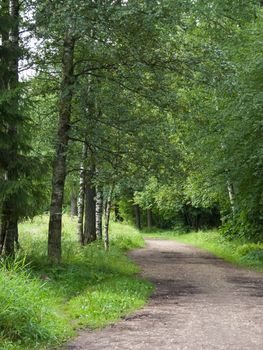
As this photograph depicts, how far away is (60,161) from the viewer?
43.9ft

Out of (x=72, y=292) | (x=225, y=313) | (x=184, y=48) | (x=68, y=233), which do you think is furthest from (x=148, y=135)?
(x=68, y=233)

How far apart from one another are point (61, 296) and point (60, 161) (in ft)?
14.2

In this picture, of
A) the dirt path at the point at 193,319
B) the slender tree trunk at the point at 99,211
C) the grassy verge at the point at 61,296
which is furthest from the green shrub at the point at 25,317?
the slender tree trunk at the point at 99,211

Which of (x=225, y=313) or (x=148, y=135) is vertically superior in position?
(x=148, y=135)

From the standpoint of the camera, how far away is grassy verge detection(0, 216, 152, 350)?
22.4 feet

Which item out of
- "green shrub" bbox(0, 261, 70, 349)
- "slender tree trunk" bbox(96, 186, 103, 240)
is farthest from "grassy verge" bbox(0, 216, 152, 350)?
"slender tree trunk" bbox(96, 186, 103, 240)

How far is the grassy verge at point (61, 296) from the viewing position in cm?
683

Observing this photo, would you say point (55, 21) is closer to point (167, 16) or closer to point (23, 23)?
point (23, 23)

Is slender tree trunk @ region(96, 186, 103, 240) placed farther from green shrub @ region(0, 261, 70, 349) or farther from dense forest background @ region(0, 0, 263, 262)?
green shrub @ region(0, 261, 70, 349)

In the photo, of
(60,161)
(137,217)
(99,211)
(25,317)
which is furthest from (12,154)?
(137,217)

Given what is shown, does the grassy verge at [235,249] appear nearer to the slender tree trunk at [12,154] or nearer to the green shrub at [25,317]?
the slender tree trunk at [12,154]

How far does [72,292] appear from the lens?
10820 millimetres

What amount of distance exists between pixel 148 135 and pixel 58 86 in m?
3.31

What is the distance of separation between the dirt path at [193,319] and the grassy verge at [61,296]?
402 mm
